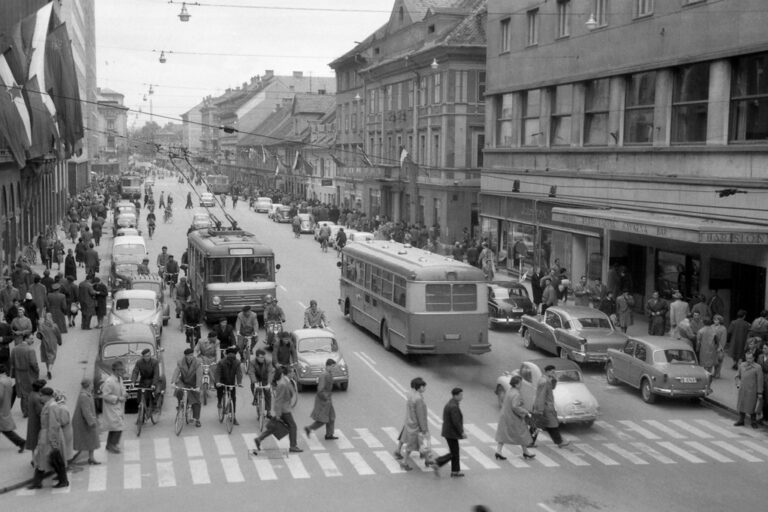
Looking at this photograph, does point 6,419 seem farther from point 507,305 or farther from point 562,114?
point 562,114

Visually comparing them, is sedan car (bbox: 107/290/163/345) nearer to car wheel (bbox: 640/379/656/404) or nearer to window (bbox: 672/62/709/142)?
car wheel (bbox: 640/379/656/404)

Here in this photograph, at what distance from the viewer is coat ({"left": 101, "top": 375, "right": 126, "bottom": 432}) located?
17.1 meters

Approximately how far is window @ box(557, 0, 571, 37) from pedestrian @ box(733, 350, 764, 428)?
21710 millimetres

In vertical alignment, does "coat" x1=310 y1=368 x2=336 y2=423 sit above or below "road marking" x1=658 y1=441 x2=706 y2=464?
above

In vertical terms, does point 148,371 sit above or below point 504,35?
below

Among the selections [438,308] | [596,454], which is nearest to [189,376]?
[596,454]

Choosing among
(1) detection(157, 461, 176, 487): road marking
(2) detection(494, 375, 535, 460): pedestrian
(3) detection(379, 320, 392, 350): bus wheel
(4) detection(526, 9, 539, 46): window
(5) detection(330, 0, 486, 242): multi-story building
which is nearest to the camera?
(1) detection(157, 461, 176, 487): road marking

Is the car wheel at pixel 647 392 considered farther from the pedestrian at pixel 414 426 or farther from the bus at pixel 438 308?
the pedestrian at pixel 414 426

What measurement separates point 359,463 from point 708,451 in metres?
6.63

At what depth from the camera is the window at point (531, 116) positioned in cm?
4253

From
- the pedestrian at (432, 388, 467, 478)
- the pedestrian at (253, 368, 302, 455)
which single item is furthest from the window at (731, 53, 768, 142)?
the pedestrian at (253, 368, 302, 455)

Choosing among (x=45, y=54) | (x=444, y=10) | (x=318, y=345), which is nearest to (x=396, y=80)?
(x=444, y=10)

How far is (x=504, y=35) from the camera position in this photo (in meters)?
45.5

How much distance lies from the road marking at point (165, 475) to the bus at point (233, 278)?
13092 millimetres
